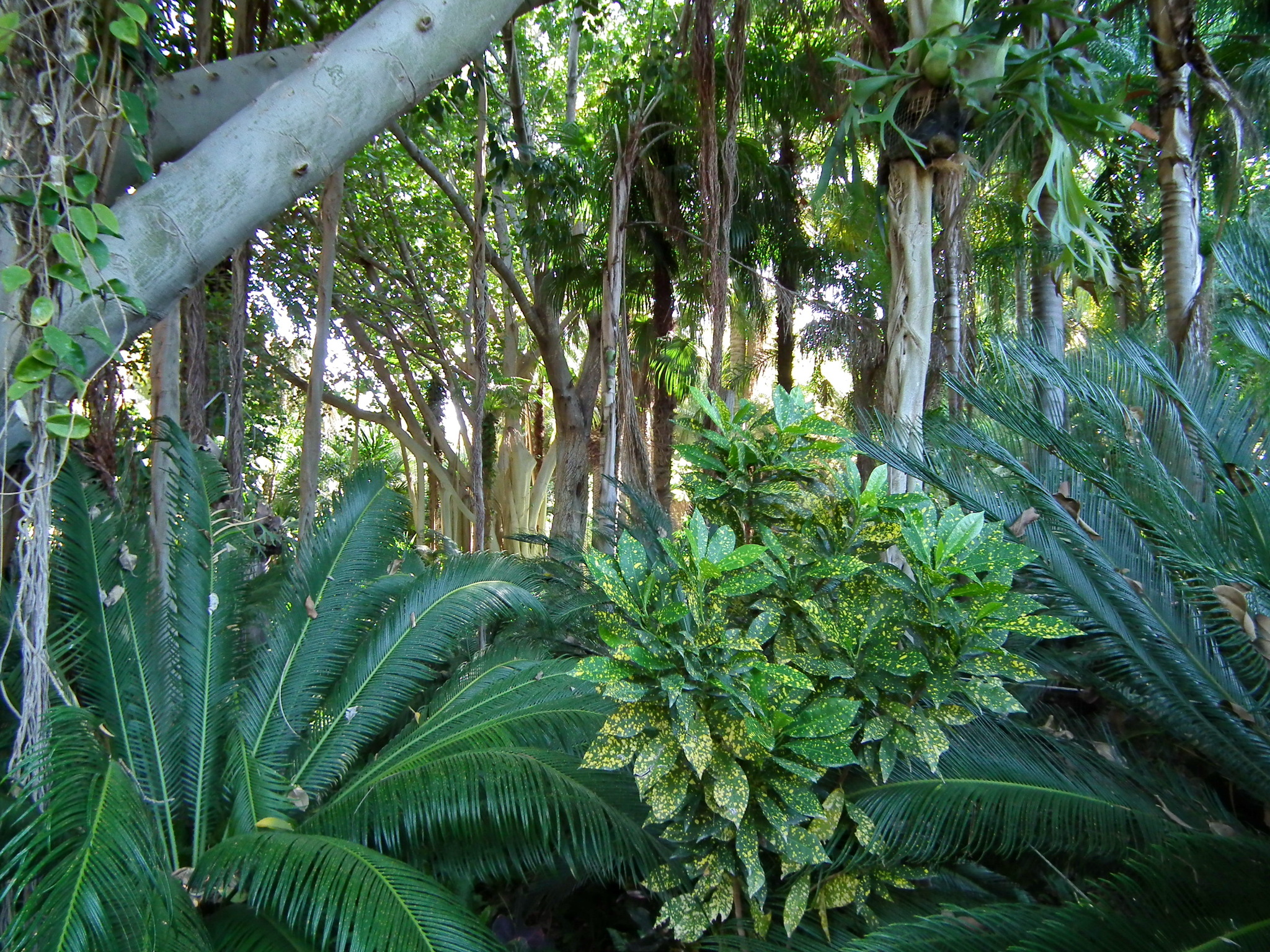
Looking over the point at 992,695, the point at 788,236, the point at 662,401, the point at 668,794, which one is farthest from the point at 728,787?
the point at 788,236

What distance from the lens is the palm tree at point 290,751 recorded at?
1725 mm

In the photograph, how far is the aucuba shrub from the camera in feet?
5.32

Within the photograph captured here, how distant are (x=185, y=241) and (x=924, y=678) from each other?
198cm

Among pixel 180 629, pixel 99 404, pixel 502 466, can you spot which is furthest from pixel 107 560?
pixel 502 466

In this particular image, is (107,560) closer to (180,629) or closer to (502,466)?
(180,629)

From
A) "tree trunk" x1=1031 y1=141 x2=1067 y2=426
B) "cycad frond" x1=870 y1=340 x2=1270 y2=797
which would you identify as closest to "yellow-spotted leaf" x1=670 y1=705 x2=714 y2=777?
"cycad frond" x1=870 y1=340 x2=1270 y2=797

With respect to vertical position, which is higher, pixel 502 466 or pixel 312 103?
pixel 502 466

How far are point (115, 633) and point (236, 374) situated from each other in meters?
1.73

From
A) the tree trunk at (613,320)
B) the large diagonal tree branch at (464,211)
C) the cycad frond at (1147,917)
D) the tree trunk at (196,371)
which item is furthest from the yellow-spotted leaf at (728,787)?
the large diagonal tree branch at (464,211)

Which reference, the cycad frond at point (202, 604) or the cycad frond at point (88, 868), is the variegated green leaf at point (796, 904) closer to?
the cycad frond at point (88, 868)

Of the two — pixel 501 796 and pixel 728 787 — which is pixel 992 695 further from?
pixel 501 796

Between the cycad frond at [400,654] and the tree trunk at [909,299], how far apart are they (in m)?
1.63

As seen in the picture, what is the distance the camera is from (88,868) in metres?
1.54

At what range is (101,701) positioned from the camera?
2.50 meters
